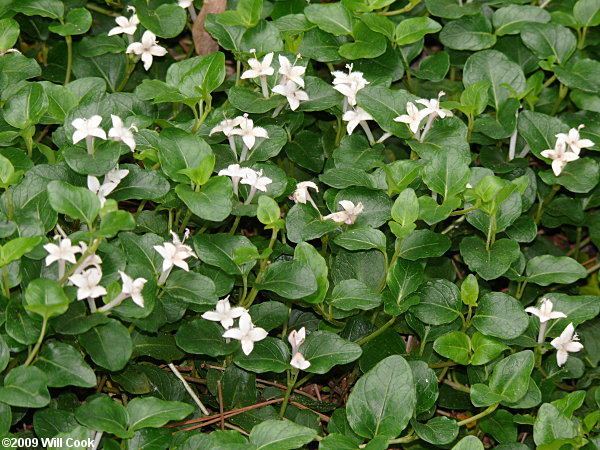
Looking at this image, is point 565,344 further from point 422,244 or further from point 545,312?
point 422,244

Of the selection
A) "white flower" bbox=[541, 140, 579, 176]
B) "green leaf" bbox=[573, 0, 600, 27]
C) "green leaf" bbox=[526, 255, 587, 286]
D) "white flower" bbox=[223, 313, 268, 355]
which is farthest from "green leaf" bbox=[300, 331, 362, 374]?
"green leaf" bbox=[573, 0, 600, 27]

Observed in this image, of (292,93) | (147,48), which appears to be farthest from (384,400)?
(147,48)

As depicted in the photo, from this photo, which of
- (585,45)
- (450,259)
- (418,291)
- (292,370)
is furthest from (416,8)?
(292,370)

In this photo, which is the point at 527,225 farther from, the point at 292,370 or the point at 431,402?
the point at 292,370

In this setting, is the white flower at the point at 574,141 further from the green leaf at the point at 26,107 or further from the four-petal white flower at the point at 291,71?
the green leaf at the point at 26,107

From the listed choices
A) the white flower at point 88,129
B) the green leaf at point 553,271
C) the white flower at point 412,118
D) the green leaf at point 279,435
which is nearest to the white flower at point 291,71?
the white flower at point 412,118

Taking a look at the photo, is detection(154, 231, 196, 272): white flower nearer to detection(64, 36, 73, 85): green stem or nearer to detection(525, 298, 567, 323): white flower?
detection(525, 298, 567, 323): white flower
